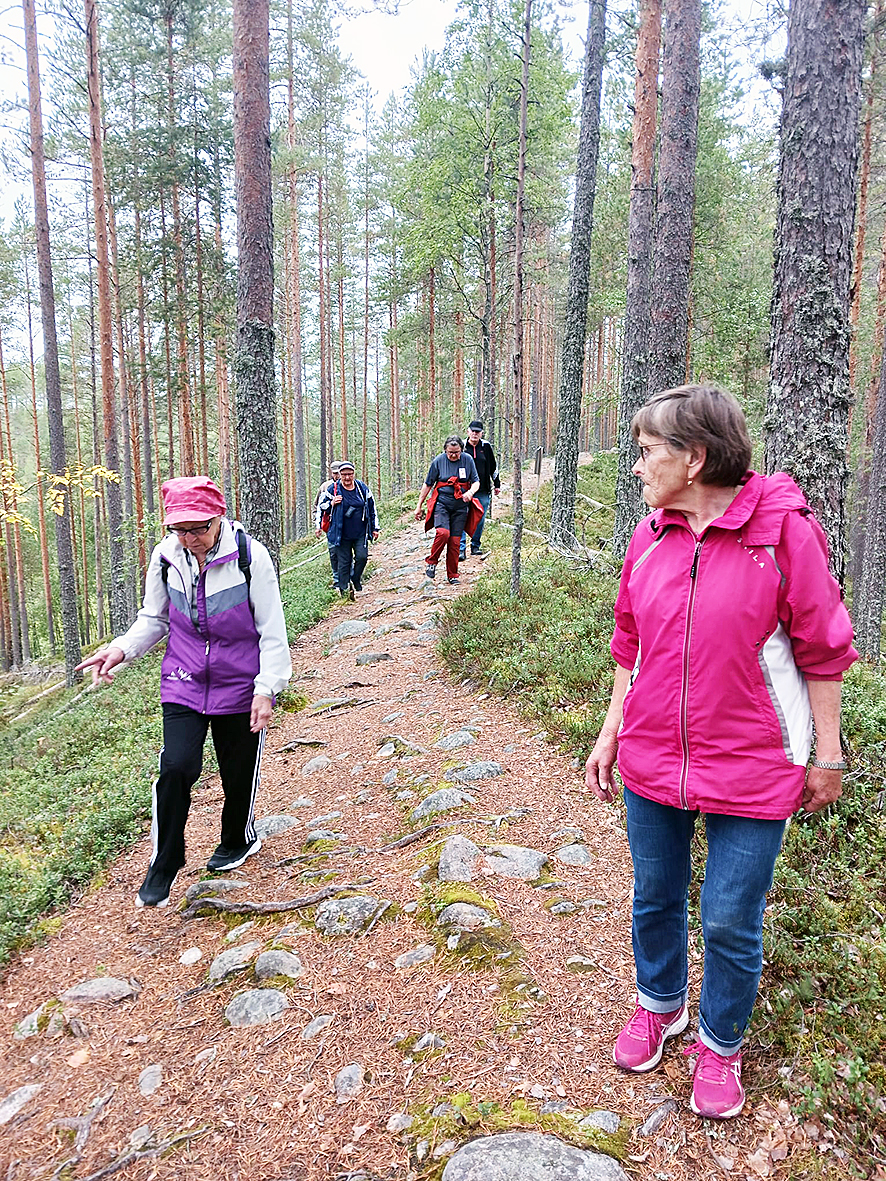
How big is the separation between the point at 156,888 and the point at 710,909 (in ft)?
10.4

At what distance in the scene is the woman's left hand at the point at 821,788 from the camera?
2002mm

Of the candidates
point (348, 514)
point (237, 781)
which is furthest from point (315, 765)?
point (348, 514)

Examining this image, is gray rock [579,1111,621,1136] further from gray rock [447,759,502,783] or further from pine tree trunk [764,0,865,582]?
pine tree trunk [764,0,865,582]

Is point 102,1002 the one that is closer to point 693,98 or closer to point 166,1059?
point 166,1059

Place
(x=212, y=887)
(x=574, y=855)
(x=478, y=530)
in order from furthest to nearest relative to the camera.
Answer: (x=478, y=530)
(x=212, y=887)
(x=574, y=855)

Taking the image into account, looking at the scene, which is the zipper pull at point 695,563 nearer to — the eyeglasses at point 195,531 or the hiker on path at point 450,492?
the eyeglasses at point 195,531

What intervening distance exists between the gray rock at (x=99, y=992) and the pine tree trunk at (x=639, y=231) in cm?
742

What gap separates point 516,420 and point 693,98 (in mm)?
4452

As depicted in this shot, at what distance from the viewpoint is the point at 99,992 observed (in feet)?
10.8

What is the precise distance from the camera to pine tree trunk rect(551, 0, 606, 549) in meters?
10.9

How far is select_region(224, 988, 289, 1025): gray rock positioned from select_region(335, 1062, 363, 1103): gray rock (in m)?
0.49

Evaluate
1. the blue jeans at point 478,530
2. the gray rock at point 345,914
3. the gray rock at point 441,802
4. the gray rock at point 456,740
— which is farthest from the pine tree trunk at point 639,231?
the gray rock at point 345,914

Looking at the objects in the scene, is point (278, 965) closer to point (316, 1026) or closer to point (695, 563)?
point (316, 1026)

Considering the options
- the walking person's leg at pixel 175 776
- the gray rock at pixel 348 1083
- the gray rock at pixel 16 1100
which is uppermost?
the walking person's leg at pixel 175 776
